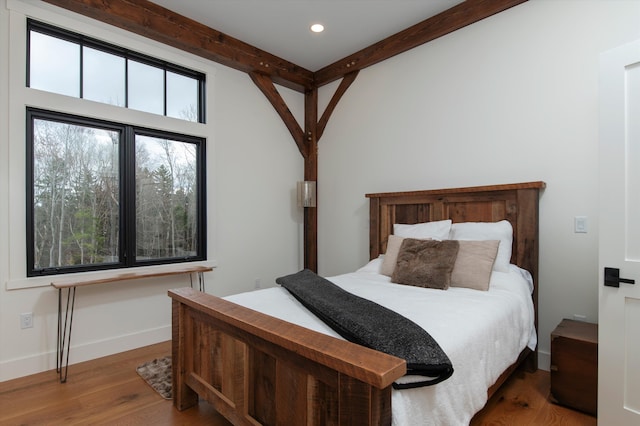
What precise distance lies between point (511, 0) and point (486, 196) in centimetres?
157

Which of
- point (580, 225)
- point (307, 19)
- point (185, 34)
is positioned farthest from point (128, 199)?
point (580, 225)

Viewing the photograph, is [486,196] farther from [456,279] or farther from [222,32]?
[222,32]

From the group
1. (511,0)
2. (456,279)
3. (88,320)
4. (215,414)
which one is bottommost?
(215,414)

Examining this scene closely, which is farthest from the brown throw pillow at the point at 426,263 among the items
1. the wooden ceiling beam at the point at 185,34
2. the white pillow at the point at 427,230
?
the wooden ceiling beam at the point at 185,34

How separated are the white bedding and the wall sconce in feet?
5.68

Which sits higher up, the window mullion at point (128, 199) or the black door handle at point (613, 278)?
the window mullion at point (128, 199)

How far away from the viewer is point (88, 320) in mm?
2793

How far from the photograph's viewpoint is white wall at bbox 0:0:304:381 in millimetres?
2445

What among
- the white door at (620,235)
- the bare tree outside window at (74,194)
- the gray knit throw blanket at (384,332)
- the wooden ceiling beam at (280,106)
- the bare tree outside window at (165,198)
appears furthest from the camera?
the wooden ceiling beam at (280,106)

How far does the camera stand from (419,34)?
10.7ft

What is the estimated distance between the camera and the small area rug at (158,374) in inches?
88.4

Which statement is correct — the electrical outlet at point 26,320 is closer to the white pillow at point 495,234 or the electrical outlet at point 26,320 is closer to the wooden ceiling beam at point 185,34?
the wooden ceiling beam at point 185,34

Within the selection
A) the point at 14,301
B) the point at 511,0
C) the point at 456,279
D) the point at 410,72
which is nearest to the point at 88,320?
the point at 14,301

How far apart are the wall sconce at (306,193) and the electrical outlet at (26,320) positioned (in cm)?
269
